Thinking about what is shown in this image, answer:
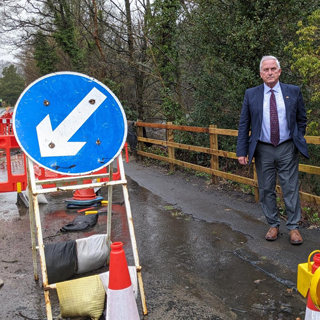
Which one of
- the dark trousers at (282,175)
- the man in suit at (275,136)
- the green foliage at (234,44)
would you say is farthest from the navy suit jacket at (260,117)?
the green foliage at (234,44)

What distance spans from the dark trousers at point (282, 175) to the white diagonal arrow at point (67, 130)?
2299 mm

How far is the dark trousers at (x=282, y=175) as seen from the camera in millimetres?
4555

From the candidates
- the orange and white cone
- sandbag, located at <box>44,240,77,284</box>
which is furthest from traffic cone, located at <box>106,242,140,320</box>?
sandbag, located at <box>44,240,77,284</box>

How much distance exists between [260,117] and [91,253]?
2.37 metres

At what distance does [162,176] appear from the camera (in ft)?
30.7

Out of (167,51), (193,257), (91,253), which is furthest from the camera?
(167,51)

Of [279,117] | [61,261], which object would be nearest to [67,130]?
[61,261]

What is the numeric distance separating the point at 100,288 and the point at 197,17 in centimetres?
712

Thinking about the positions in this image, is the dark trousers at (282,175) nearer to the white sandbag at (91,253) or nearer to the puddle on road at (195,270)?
the puddle on road at (195,270)

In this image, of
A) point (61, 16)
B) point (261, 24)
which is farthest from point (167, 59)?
point (61, 16)

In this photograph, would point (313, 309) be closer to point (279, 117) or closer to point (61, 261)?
point (61, 261)

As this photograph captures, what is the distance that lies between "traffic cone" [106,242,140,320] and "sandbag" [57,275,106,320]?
0.36 metres

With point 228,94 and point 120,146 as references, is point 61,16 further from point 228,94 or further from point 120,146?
point 120,146

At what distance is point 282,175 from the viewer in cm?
463
